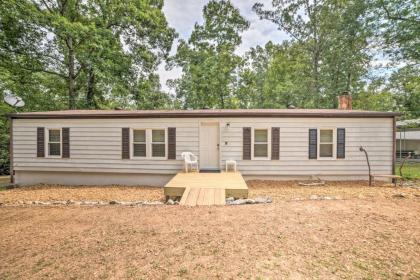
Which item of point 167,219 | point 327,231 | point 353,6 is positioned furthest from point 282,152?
point 353,6

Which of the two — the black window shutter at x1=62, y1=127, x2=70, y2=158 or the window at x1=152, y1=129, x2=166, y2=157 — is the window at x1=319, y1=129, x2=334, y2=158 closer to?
the window at x1=152, y1=129, x2=166, y2=157

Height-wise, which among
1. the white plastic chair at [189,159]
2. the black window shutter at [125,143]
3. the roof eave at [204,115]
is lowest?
the white plastic chair at [189,159]

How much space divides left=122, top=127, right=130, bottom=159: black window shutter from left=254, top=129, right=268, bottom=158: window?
5.23 m

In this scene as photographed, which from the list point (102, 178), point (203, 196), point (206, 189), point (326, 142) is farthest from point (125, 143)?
point (326, 142)

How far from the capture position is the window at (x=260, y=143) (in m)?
8.37

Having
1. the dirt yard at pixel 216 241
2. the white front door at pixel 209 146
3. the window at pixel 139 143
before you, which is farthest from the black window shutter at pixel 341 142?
the window at pixel 139 143

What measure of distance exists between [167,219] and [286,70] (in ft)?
68.3

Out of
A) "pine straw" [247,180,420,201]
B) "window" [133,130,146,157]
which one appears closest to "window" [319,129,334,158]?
"pine straw" [247,180,420,201]

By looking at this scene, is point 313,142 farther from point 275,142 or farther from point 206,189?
point 206,189

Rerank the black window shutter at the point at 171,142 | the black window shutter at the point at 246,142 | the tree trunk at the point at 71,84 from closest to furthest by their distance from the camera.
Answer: the black window shutter at the point at 246,142
the black window shutter at the point at 171,142
the tree trunk at the point at 71,84

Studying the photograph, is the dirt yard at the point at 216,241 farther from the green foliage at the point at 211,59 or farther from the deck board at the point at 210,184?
the green foliage at the point at 211,59

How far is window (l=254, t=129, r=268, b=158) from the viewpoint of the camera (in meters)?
8.37

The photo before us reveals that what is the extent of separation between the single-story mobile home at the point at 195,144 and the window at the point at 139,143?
1.6 inches

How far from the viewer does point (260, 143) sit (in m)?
8.36
